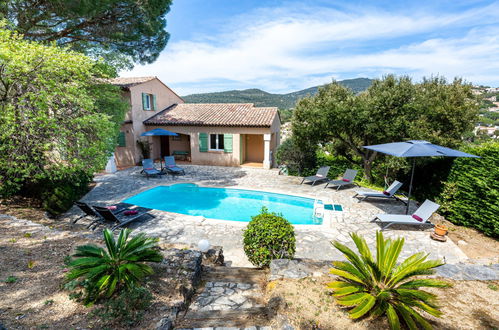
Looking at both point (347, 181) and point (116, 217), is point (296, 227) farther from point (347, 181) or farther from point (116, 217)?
point (347, 181)

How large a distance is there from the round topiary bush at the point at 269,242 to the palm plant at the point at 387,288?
1.59 m

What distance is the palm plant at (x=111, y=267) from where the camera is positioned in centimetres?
372

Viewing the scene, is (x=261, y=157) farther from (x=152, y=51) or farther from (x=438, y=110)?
(x=438, y=110)

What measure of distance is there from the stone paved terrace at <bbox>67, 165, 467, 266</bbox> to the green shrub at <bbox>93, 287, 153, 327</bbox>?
310 centimetres

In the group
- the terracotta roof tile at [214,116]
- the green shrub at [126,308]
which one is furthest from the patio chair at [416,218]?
the terracotta roof tile at [214,116]

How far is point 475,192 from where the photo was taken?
316 inches

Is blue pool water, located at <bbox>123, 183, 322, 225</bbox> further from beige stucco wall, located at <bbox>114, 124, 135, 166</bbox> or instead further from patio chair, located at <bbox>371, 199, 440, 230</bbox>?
beige stucco wall, located at <bbox>114, 124, 135, 166</bbox>

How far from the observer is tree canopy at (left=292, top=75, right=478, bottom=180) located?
36.5ft

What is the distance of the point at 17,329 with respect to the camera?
305 centimetres

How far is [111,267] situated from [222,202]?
8.60 meters

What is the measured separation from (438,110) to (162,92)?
2014cm

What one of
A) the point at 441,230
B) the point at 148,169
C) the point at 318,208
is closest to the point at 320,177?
the point at 318,208

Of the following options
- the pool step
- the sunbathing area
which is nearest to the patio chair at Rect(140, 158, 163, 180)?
the sunbathing area

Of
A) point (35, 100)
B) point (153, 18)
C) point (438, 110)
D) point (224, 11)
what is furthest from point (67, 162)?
point (438, 110)
